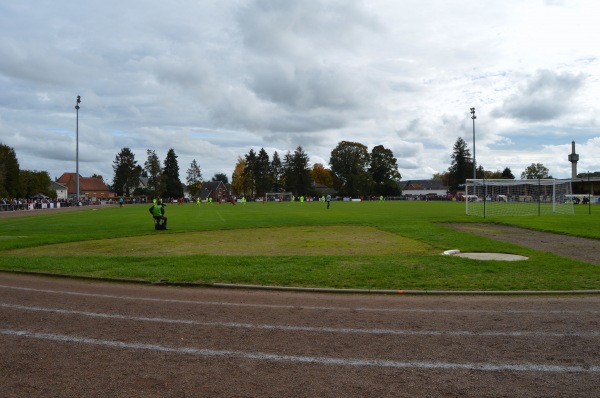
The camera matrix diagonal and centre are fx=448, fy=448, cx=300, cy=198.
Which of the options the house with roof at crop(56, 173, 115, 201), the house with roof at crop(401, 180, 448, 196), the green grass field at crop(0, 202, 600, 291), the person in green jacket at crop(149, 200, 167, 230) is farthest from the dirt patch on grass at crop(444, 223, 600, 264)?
the house with roof at crop(401, 180, 448, 196)

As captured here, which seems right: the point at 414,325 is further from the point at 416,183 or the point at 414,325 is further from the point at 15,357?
the point at 416,183

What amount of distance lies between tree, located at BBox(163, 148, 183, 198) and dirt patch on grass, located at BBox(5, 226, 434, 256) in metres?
103

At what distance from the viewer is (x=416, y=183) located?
603 feet

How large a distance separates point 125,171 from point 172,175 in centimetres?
1506

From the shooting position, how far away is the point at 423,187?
→ 17925cm

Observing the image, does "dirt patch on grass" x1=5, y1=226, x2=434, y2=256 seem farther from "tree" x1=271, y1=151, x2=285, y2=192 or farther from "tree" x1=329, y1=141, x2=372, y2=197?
"tree" x1=271, y1=151, x2=285, y2=192

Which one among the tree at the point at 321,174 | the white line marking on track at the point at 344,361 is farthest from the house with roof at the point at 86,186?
the white line marking on track at the point at 344,361

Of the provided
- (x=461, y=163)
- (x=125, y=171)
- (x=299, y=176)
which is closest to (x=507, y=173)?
(x=461, y=163)

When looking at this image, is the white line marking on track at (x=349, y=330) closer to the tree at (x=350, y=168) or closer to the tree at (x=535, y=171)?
the tree at (x=350, y=168)

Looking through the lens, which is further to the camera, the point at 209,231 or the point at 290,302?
the point at 209,231

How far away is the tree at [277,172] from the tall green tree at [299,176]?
9.01m

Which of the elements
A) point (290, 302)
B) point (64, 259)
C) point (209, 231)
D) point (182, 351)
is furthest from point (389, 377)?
point (209, 231)

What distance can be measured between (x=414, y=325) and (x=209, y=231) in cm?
1918

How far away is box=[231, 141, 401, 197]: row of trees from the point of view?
410 feet
